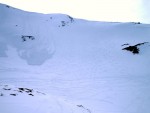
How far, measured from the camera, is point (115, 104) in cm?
1391


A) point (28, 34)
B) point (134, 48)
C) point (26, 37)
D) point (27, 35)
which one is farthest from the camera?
point (28, 34)

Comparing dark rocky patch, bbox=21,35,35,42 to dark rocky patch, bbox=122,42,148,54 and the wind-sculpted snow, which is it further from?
dark rocky patch, bbox=122,42,148,54

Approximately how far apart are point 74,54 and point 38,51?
16.1ft

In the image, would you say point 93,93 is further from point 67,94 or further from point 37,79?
point 37,79

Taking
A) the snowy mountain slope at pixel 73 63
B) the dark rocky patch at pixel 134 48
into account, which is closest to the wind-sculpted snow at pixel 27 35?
the snowy mountain slope at pixel 73 63

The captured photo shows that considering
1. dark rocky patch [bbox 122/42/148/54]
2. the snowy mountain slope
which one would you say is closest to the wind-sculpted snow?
the snowy mountain slope

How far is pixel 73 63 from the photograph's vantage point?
23.4 meters

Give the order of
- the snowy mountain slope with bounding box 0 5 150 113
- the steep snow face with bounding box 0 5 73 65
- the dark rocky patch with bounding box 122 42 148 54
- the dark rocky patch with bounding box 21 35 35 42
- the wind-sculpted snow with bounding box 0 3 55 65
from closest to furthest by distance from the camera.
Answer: the snowy mountain slope with bounding box 0 5 150 113
the dark rocky patch with bounding box 122 42 148 54
the wind-sculpted snow with bounding box 0 3 55 65
the steep snow face with bounding box 0 5 73 65
the dark rocky patch with bounding box 21 35 35 42

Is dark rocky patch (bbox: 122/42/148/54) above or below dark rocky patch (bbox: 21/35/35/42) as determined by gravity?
below

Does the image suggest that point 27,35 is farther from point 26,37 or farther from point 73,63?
point 73,63

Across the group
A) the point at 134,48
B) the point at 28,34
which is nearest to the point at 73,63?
the point at 134,48

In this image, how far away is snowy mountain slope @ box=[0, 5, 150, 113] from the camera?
13.4 m

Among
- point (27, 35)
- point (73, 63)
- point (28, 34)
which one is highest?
point (28, 34)

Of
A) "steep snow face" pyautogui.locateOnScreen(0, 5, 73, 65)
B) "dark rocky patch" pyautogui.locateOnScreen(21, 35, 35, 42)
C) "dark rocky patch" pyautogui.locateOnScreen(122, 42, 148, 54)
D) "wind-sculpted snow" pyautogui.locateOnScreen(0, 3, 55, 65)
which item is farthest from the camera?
"dark rocky patch" pyautogui.locateOnScreen(21, 35, 35, 42)
